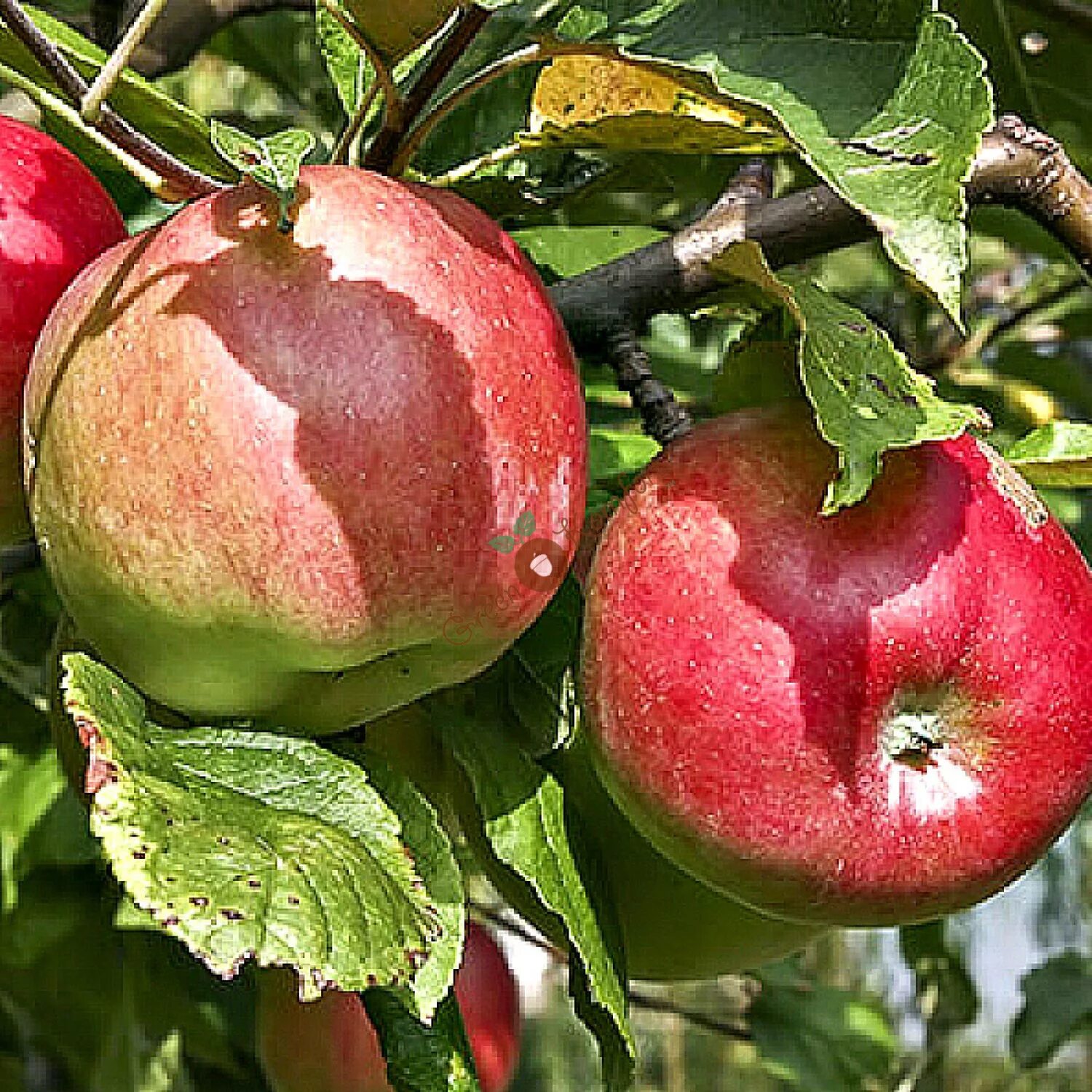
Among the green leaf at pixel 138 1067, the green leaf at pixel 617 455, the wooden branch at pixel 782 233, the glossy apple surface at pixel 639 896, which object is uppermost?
the wooden branch at pixel 782 233

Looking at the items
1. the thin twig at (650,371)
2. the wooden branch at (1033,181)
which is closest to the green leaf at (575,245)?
the thin twig at (650,371)

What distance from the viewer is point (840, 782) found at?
638 millimetres

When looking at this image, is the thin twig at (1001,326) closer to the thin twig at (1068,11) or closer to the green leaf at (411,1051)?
the thin twig at (1068,11)

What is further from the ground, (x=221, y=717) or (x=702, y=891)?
(x=221, y=717)

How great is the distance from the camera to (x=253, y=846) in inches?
22.0

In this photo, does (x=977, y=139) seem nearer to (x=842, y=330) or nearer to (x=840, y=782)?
(x=842, y=330)

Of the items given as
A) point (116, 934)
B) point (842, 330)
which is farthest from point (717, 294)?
point (116, 934)

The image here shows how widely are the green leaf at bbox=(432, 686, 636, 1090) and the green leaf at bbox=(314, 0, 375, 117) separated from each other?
10.1 inches

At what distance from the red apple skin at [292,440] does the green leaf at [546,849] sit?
0.11 metres

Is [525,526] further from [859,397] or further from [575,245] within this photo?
[575,245]

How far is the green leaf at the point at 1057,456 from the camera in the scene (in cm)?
74

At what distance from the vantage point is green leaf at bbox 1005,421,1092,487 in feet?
2.43

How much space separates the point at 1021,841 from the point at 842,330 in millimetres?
196

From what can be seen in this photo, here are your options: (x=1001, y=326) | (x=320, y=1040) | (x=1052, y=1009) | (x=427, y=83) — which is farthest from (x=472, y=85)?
(x=1052, y=1009)
